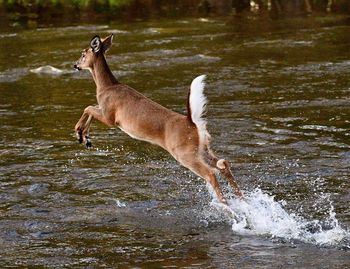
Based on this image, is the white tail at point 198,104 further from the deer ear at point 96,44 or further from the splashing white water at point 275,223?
the deer ear at point 96,44

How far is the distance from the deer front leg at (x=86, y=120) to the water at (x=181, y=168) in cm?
40

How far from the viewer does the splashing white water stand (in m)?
7.96

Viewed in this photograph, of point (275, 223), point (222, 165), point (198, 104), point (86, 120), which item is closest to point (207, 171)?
point (222, 165)

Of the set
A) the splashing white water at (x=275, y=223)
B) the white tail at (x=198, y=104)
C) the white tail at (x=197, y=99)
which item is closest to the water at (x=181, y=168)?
the splashing white water at (x=275, y=223)

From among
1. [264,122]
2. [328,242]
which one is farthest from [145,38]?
[328,242]

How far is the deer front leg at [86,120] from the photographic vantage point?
10.0m

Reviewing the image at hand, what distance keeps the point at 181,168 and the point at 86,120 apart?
1190 millimetres

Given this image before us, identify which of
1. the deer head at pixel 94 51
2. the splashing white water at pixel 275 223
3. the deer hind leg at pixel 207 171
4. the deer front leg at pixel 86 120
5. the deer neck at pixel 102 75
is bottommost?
the splashing white water at pixel 275 223

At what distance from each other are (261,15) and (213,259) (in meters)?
14.5

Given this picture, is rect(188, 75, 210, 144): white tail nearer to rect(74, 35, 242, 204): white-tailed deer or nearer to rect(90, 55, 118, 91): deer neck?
rect(74, 35, 242, 204): white-tailed deer

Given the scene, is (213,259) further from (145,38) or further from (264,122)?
(145,38)

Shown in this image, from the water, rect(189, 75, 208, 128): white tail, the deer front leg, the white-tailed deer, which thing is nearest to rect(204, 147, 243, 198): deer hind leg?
the white-tailed deer

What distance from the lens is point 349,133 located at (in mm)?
11414

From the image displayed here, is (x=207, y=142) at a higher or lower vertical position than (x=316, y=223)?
higher
